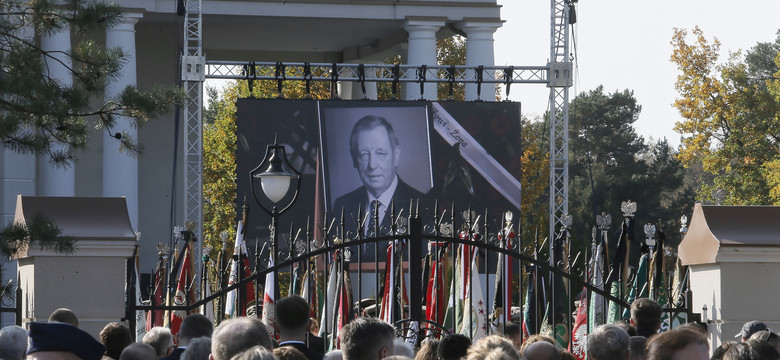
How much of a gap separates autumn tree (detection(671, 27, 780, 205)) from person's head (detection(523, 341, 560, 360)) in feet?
101

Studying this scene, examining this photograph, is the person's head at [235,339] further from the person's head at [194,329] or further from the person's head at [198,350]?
the person's head at [194,329]

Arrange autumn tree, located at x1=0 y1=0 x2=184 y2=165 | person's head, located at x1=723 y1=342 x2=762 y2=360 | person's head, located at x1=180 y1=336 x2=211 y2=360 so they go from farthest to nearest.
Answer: autumn tree, located at x1=0 y1=0 x2=184 y2=165
person's head, located at x1=180 y1=336 x2=211 y2=360
person's head, located at x1=723 y1=342 x2=762 y2=360

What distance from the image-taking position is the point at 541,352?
247 inches

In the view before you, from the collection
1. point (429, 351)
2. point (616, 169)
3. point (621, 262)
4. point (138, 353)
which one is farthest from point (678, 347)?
point (616, 169)

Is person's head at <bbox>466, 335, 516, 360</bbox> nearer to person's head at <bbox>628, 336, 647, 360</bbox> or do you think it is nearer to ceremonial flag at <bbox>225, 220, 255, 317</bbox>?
person's head at <bbox>628, 336, 647, 360</bbox>

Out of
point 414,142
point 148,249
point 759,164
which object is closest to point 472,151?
point 414,142

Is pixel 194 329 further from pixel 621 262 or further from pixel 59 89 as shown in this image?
pixel 621 262

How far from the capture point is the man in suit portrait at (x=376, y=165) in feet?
86.2

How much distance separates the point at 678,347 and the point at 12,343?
3.61 metres

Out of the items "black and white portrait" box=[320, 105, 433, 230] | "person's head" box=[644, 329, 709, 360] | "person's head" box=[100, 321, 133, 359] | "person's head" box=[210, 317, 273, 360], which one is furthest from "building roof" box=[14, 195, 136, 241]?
"black and white portrait" box=[320, 105, 433, 230]

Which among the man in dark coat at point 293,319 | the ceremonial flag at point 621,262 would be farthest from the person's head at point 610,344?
the ceremonial flag at point 621,262

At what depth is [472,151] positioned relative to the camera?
26453mm

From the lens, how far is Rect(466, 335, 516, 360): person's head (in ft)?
17.7

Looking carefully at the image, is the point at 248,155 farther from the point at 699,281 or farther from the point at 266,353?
the point at 266,353
